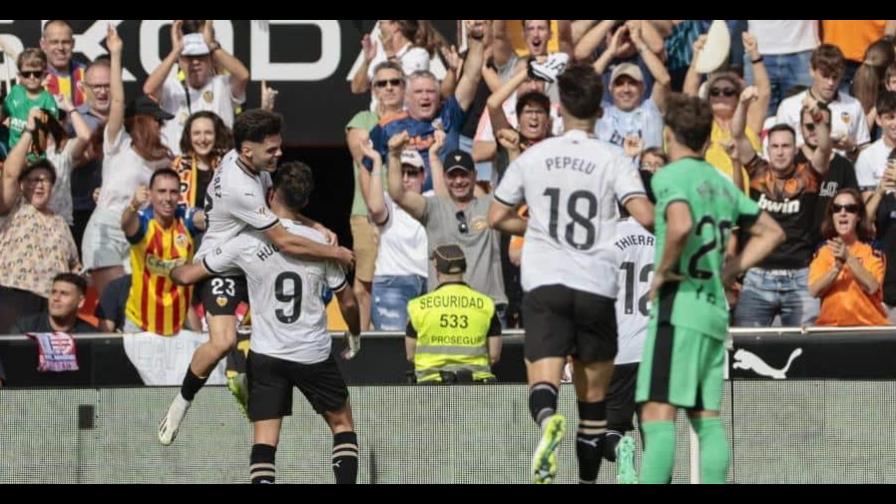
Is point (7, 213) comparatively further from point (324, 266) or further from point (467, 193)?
point (324, 266)

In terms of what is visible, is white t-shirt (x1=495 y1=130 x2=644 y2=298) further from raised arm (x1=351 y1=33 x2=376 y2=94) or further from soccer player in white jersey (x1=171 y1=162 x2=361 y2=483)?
raised arm (x1=351 y1=33 x2=376 y2=94)

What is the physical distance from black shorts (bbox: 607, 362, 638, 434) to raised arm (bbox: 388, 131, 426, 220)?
10.8ft

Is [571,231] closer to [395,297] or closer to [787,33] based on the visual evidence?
[395,297]

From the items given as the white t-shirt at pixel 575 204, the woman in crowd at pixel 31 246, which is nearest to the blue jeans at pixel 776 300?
the white t-shirt at pixel 575 204

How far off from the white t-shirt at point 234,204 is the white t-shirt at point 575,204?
1771 mm

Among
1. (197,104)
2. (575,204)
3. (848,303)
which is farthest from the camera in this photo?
(197,104)

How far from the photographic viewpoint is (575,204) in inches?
358

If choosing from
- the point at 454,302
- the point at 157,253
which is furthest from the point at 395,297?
the point at 454,302

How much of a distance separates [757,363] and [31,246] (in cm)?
576

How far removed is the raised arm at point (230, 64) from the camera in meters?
14.9

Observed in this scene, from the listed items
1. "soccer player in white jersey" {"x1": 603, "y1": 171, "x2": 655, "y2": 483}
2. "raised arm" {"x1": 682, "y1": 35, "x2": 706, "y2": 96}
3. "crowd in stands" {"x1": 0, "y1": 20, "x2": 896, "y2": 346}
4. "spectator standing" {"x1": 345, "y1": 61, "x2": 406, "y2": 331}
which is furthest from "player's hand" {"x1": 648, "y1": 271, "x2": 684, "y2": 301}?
"raised arm" {"x1": 682, "y1": 35, "x2": 706, "y2": 96}

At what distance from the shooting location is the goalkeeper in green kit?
8.44m
